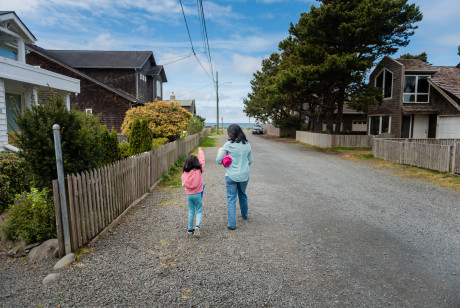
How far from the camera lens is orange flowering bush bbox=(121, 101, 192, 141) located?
13780 millimetres

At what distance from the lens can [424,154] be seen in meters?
12.1

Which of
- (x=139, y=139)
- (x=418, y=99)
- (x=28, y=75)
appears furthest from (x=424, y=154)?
(x=28, y=75)

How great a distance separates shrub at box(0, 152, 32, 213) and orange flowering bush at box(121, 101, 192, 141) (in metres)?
6.70

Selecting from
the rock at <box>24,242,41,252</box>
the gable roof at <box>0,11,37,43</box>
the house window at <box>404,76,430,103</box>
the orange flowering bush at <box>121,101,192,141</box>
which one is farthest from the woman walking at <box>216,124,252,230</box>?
the house window at <box>404,76,430,103</box>

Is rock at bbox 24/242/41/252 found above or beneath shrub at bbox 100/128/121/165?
beneath

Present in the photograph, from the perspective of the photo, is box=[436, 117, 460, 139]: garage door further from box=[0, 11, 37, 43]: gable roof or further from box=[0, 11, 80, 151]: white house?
box=[0, 11, 37, 43]: gable roof

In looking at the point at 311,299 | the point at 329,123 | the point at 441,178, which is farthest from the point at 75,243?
the point at 329,123

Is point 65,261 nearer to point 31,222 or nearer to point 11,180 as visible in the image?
point 31,222

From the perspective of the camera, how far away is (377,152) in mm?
16469

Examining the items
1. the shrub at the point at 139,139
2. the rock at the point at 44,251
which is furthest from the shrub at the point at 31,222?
the shrub at the point at 139,139

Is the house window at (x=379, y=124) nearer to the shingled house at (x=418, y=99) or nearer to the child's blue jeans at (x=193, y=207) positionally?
the shingled house at (x=418, y=99)

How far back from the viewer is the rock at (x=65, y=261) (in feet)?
13.2

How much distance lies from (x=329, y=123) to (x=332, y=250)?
21.8 meters

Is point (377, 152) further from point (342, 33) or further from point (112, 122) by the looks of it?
point (112, 122)
